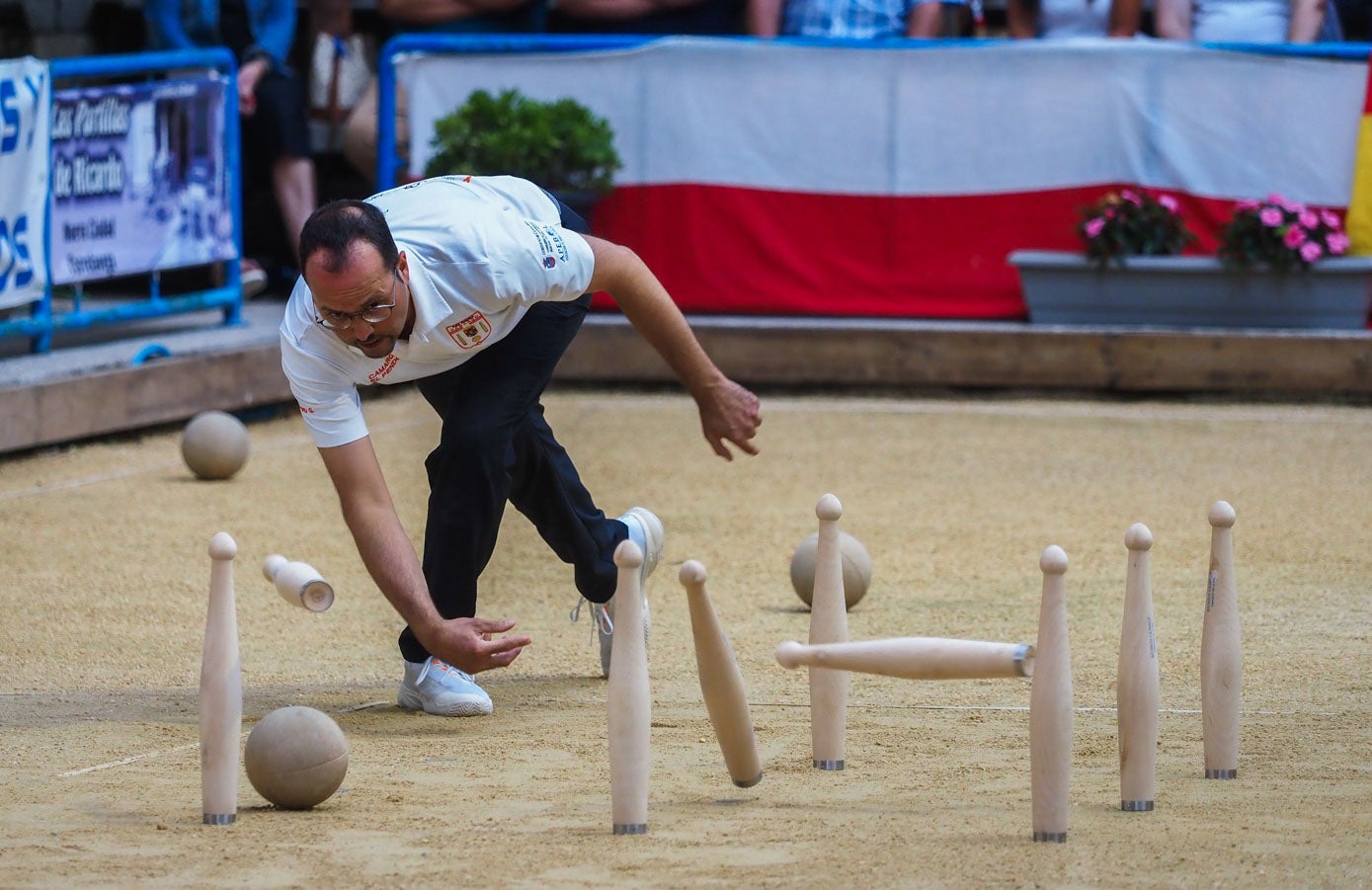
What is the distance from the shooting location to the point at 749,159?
432 inches

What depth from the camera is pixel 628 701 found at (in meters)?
3.97

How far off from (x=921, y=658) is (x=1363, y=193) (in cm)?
741

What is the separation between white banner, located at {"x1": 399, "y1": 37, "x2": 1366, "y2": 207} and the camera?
10.5m

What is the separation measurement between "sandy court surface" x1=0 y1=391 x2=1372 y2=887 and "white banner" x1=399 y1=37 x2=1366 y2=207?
52.2 inches

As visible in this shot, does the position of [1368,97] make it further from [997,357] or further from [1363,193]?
[997,357]

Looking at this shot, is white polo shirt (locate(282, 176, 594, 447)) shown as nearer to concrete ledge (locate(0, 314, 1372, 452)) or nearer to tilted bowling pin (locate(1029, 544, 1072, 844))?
tilted bowling pin (locate(1029, 544, 1072, 844))

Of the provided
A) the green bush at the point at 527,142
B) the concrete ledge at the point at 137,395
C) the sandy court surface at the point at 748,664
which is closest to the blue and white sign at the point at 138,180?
the concrete ledge at the point at 137,395

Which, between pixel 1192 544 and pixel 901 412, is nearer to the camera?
pixel 1192 544

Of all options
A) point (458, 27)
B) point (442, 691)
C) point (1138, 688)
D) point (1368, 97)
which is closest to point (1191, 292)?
point (1368, 97)

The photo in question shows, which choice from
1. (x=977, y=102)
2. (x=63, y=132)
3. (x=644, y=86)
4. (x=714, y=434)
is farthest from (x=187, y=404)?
(x=714, y=434)

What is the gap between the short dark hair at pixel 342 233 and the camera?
448 cm

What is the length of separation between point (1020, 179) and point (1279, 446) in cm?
229

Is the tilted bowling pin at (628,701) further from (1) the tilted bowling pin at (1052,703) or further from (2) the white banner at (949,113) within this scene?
(2) the white banner at (949,113)

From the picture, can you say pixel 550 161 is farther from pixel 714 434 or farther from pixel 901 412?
pixel 714 434
